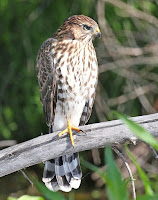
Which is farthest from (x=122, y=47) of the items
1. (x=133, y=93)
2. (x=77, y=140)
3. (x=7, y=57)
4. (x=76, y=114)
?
(x=77, y=140)

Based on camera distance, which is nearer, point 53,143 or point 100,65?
point 53,143

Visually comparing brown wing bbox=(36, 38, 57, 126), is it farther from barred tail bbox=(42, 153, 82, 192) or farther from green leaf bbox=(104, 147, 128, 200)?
green leaf bbox=(104, 147, 128, 200)

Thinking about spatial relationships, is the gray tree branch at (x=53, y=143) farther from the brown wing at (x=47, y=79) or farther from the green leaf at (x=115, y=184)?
the green leaf at (x=115, y=184)

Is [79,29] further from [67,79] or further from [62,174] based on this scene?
[62,174]

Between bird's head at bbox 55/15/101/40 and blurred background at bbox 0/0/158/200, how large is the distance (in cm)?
193

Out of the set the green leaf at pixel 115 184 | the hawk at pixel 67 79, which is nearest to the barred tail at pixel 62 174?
the hawk at pixel 67 79

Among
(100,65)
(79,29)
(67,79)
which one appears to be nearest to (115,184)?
(67,79)

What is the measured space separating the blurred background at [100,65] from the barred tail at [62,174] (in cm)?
217

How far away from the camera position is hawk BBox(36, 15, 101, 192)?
330 cm

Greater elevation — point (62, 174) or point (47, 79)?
point (47, 79)

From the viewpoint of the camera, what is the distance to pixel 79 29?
3424 millimetres

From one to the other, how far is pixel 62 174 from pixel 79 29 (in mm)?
1112

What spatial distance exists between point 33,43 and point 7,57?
454 millimetres

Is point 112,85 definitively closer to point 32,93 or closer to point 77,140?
point 32,93
